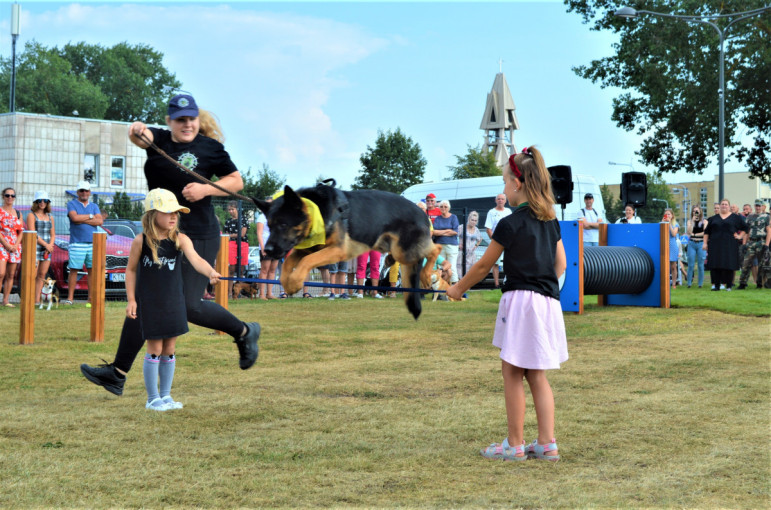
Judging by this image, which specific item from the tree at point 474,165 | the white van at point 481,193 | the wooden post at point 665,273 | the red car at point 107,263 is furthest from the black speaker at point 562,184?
the tree at point 474,165

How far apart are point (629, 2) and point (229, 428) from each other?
3317 centimetres

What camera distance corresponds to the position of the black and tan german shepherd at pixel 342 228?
345 cm

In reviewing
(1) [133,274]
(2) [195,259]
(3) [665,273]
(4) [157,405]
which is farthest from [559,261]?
(3) [665,273]

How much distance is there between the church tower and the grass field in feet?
254

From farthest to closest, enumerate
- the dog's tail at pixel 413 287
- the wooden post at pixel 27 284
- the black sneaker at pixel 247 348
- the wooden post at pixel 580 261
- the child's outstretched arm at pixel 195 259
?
the wooden post at pixel 580 261 < the wooden post at pixel 27 284 < the black sneaker at pixel 247 348 < the child's outstretched arm at pixel 195 259 < the dog's tail at pixel 413 287

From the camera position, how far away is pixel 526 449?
511 centimetres

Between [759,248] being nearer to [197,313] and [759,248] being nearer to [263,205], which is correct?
[197,313]

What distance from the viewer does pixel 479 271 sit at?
16.5 feet

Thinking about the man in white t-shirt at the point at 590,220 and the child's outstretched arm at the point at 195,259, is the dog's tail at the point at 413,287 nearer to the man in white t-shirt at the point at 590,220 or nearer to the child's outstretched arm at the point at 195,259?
the child's outstretched arm at the point at 195,259

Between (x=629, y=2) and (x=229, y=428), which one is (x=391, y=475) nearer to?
(x=229, y=428)

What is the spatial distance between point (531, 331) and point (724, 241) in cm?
1615

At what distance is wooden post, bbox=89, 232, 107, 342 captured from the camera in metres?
9.90

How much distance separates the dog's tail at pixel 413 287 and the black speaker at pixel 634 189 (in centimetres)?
1579

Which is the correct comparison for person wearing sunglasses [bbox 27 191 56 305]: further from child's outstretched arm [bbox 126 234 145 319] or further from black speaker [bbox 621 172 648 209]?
black speaker [bbox 621 172 648 209]
